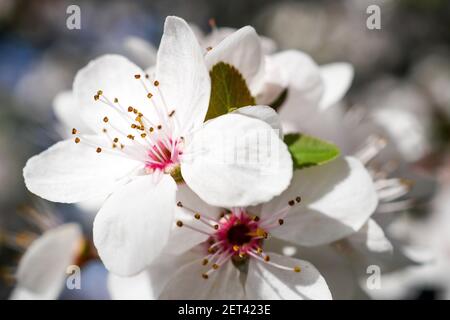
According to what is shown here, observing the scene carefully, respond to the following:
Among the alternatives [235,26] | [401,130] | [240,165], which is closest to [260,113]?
[240,165]

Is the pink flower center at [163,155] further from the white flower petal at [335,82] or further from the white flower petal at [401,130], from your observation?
the white flower petal at [401,130]

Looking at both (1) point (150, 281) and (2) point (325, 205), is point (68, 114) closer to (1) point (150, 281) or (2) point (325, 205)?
(1) point (150, 281)

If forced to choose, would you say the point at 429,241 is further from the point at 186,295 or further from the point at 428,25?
the point at 428,25

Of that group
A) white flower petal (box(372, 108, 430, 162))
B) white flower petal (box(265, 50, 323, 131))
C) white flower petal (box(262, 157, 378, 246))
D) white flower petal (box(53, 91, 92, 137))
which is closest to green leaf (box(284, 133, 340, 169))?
white flower petal (box(262, 157, 378, 246))

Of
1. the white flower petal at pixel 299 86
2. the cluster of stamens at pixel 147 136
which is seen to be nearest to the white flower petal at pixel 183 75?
the cluster of stamens at pixel 147 136

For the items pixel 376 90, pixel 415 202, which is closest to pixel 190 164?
pixel 415 202

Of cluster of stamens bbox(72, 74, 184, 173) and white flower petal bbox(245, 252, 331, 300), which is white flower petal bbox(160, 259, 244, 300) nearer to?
white flower petal bbox(245, 252, 331, 300)

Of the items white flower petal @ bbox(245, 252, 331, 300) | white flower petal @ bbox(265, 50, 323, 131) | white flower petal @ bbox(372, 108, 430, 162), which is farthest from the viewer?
white flower petal @ bbox(372, 108, 430, 162)
